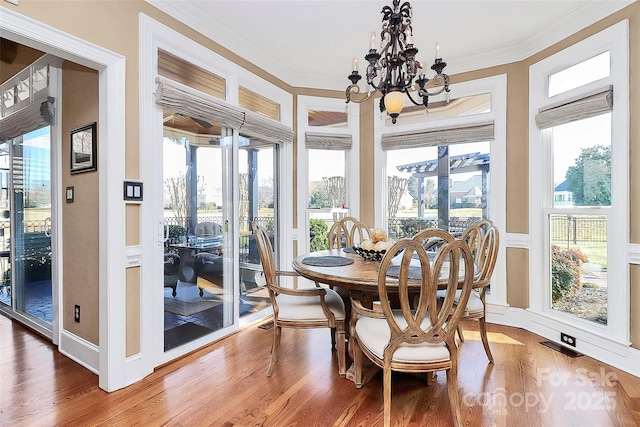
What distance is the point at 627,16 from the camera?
7.82ft

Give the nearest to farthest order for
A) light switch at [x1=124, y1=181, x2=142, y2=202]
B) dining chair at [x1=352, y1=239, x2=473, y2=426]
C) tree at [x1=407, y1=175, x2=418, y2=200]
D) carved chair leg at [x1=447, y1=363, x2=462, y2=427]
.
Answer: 1. dining chair at [x1=352, y1=239, x2=473, y2=426]
2. carved chair leg at [x1=447, y1=363, x2=462, y2=427]
3. light switch at [x1=124, y1=181, x2=142, y2=202]
4. tree at [x1=407, y1=175, x2=418, y2=200]

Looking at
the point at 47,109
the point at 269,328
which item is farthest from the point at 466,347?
the point at 47,109

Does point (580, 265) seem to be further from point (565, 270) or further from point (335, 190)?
point (335, 190)

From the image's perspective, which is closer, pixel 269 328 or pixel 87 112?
pixel 87 112

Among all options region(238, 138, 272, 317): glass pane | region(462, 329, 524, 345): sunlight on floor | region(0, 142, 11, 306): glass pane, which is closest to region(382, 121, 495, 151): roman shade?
region(238, 138, 272, 317): glass pane

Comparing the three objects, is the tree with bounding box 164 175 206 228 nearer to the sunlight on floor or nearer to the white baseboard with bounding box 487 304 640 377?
the sunlight on floor

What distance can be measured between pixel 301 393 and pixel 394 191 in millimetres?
2645

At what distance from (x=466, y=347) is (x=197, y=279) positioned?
93.4 inches

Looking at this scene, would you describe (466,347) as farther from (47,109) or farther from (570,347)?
(47,109)

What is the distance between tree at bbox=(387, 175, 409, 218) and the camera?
13.0 ft

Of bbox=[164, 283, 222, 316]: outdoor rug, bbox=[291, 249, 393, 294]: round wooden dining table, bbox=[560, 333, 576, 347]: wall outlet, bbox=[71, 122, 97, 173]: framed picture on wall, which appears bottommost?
bbox=[560, 333, 576, 347]: wall outlet

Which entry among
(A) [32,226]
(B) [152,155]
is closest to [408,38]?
(B) [152,155]

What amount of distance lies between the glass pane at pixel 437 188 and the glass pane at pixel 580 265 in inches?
27.8

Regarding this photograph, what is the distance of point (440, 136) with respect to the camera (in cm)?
358
